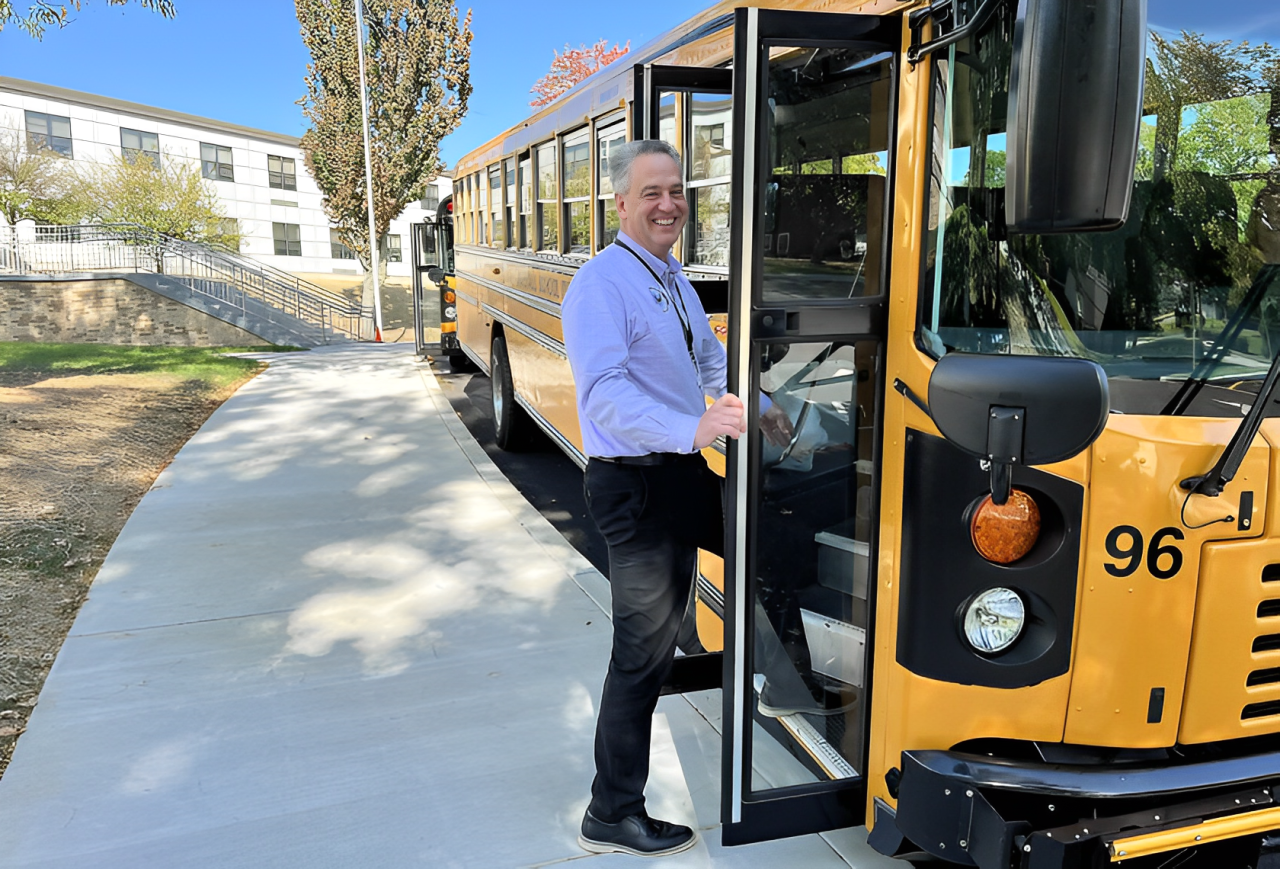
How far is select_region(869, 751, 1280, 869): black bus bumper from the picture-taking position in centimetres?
195

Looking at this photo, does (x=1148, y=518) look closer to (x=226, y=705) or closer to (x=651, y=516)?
(x=651, y=516)

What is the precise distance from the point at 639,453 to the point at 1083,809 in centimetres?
128

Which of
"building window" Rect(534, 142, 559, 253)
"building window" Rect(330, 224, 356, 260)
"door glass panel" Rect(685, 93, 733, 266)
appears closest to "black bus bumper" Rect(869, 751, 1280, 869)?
"door glass panel" Rect(685, 93, 733, 266)

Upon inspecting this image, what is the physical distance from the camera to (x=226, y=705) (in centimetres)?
364

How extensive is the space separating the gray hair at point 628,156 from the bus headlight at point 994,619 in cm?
133

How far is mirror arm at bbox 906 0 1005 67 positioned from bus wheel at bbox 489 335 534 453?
20.7 feet

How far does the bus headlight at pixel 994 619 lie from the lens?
2125 millimetres

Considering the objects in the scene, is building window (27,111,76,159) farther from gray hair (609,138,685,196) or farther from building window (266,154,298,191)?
gray hair (609,138,685,196)

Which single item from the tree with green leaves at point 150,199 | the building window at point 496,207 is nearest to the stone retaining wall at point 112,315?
the tree with green leaves at point 150,199

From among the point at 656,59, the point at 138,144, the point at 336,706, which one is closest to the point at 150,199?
the point at 138,144

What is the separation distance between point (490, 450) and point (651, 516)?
21.0 ft

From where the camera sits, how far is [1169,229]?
2.11 metres

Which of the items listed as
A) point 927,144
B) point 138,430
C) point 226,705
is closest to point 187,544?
point 226,705

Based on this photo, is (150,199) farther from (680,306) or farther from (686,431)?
(686,431)
